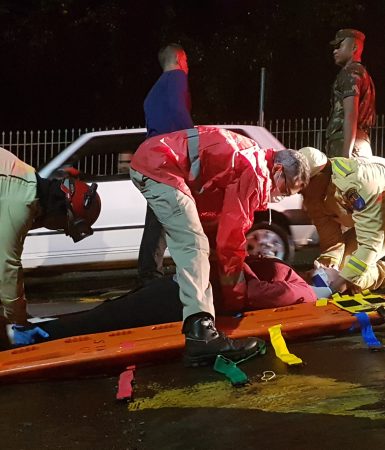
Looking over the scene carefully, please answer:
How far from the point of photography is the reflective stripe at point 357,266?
16.8 ft

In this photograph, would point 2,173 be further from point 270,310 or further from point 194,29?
point 194,29

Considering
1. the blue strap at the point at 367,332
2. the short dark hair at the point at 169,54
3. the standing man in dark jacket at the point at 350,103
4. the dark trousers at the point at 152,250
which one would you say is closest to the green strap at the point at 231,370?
the blue strap at the point at 367,332

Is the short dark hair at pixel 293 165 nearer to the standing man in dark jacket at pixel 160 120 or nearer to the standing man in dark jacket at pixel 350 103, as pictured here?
the standing man in dark jacket at pixel 160 120

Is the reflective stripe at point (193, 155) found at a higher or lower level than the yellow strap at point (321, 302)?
higher

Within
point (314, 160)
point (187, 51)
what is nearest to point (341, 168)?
point (314, 160)

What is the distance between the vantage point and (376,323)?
15.7 ft

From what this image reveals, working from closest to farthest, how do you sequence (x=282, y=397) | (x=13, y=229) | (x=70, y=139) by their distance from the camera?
(x=282, y=397)
(x=13, y=229)
(x=70, y=139)

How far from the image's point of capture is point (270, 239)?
7414 millimetres

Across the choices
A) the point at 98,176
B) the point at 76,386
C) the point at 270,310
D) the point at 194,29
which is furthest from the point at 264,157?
the point at 194,29

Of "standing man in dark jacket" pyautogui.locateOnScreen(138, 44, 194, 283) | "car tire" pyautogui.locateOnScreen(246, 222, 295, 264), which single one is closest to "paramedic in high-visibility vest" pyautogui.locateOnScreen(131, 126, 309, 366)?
"standing man in dark jacket" pyautogui.locateOnScreen(138, 44, 194, 283)

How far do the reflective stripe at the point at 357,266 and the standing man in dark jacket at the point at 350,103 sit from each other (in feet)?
3.82

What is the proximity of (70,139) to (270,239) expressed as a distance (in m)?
7.35

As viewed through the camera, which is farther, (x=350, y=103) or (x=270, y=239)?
(x=270, y=239)

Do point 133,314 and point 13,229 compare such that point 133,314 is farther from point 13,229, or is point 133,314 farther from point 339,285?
point 339,285
